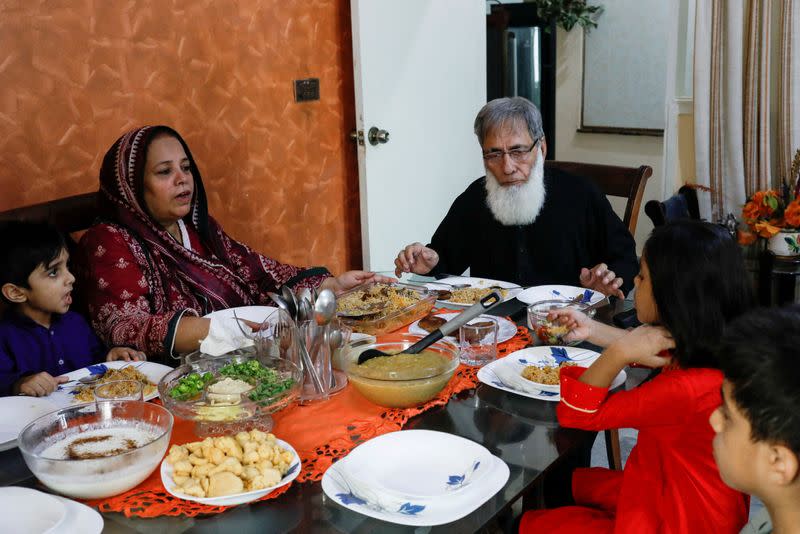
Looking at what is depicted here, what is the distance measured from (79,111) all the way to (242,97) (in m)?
0.77

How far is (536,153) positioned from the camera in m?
2.58

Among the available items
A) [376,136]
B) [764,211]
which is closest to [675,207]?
[764,211]

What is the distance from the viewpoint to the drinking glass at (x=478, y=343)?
65.2 inches

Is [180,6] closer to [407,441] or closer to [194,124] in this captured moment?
[194,124]

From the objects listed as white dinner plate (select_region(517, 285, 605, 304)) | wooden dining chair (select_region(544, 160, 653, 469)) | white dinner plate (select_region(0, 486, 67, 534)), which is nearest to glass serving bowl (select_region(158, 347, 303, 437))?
white dinner plate (select_region(0, 486, 67, 534))

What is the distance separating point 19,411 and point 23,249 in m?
0.61

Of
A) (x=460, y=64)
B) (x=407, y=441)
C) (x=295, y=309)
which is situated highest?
(x=460, y=64)

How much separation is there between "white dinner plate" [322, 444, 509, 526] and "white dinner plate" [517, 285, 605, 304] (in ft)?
2.97

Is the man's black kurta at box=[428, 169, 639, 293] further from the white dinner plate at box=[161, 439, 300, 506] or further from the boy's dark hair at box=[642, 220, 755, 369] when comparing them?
the white dinner plate at box=[161, 439, 300, 506]

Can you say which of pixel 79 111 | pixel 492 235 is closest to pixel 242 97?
pixel 79 111

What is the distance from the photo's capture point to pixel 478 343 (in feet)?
5.48

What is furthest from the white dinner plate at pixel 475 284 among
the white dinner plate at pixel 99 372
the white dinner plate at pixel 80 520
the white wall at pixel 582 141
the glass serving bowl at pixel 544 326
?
the white wall at pixel 582 141

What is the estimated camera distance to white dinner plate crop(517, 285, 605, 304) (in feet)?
6.64

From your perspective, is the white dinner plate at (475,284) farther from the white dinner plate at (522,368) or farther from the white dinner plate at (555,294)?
the white dinner plate at (522,368)
